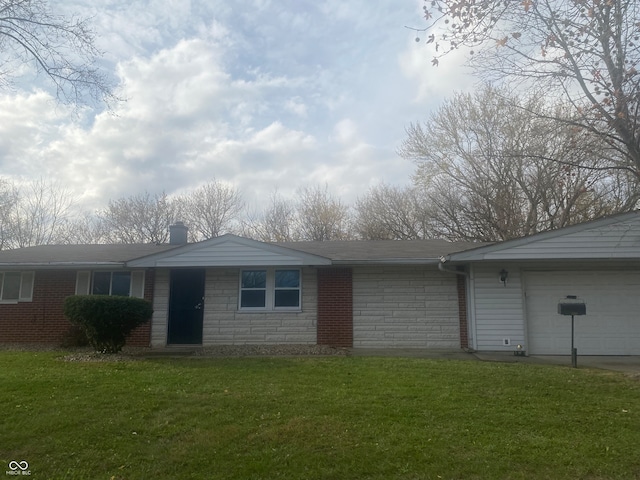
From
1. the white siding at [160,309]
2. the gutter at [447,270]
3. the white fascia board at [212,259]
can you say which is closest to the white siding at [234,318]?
the white siding at [160,309]

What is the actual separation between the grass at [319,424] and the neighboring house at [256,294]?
4.08 m

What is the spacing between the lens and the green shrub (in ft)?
34.3

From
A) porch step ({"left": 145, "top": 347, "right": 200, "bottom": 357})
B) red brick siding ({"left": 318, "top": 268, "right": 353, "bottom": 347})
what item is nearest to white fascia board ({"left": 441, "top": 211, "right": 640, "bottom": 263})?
red brick siding ({"left": 318, "top": 268, "right": 353, "bottom": 347})

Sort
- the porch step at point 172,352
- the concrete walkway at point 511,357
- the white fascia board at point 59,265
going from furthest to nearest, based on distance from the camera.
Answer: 1. the white fascia board at point 59,265
2. the porch step at point 172,352
3. the concrete walkway at point 511,357

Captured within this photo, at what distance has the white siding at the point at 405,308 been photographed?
12.6 m

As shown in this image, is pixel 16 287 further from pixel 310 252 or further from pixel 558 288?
pixel 558 288

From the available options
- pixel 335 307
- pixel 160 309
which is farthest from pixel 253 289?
pixel 160 309

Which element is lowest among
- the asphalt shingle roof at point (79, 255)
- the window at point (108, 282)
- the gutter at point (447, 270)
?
the window at point (108, 282)

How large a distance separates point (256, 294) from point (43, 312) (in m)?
6.01

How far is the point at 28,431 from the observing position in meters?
5.45

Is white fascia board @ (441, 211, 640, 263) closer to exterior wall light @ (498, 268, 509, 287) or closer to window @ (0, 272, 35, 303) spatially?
exterior wall light @ (498, 268, 509, 287)

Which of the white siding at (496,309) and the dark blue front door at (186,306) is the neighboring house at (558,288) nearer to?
the white siding at (496,309)

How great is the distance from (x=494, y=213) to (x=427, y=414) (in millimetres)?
20508

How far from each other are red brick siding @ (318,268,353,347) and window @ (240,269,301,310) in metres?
0.70
